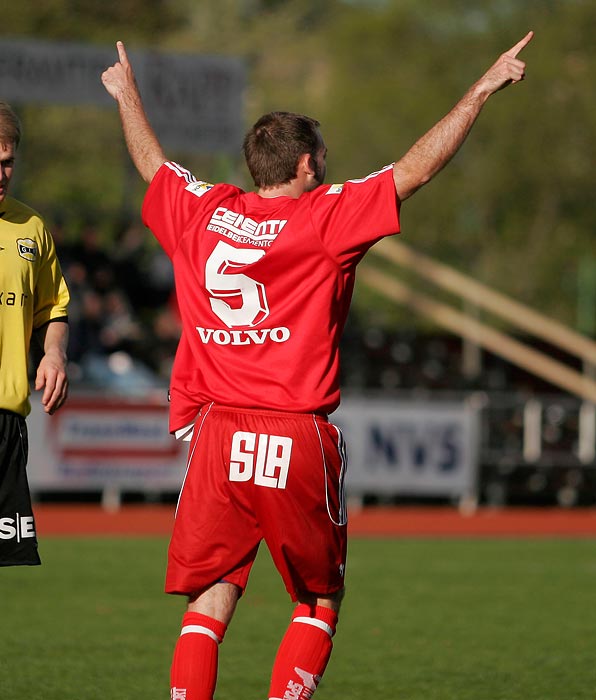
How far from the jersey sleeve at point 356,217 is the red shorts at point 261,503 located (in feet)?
1.90

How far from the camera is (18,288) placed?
196 inches

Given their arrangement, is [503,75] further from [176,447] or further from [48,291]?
[176,447]

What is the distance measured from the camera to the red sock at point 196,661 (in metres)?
4.79

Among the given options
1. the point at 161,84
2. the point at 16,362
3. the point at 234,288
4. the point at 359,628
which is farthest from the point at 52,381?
the point at 161,84

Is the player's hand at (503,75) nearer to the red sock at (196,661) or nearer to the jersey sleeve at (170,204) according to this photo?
the jersey sleeve at (170,204)

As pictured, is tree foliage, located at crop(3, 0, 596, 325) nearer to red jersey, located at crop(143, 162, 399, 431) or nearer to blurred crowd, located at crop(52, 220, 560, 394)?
blurred crowd, located at crop(52, 220, 560, 394)

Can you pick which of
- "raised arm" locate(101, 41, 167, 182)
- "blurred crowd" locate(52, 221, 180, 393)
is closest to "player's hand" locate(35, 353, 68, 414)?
"raised arm" locate(101, 41, 167, 182)

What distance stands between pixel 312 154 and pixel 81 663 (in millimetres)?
3557

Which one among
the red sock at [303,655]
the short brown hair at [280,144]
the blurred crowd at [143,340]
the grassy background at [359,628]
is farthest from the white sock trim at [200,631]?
the blurred crowd at [143,340]

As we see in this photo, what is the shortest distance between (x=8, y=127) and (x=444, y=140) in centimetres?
146

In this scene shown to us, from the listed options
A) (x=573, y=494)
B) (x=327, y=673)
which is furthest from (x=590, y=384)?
(x=327, y=673)

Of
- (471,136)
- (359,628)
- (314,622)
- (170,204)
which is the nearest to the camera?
(314,622)

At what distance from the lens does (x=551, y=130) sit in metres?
41.2

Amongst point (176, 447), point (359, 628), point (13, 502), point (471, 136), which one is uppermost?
point (471, 136)
